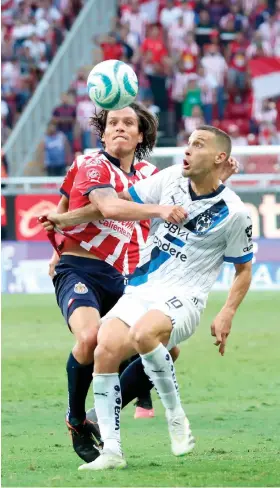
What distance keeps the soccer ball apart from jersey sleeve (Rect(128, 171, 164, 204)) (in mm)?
847

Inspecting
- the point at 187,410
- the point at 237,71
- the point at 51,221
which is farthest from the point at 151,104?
the point at 51,221

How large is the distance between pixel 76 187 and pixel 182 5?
19.6 meters

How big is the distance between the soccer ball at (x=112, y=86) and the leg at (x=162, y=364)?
170 centimetres

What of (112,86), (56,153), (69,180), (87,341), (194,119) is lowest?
(56,153)

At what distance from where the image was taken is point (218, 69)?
25.0 m

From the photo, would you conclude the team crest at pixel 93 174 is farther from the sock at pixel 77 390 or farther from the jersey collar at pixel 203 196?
the sock at pixel 77 390

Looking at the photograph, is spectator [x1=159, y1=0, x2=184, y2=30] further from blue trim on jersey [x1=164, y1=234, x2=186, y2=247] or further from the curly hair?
blue trim on jersey [x1=164, y1=234, x2=186, y2=247]

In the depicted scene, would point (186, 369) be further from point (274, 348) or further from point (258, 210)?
point (258, 210)

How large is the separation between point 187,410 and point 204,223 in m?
2.85

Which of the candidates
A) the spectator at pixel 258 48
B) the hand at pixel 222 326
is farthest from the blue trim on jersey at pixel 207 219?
the spectator at pixel 258 48

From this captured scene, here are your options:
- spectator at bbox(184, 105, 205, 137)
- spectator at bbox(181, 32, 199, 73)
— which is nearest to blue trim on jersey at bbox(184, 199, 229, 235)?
spectator at bbox(184, 105, 205, 137)

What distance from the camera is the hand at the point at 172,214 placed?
21.6 ft

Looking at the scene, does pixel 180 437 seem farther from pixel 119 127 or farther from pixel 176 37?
pixel 176 37

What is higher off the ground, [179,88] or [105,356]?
[105,356]
